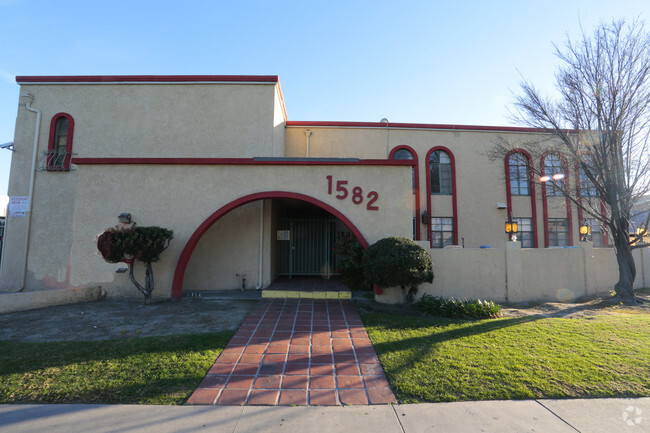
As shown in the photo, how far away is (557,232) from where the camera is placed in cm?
1477

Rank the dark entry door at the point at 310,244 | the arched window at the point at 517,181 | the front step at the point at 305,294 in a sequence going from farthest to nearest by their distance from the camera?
1. the arched window at the point at 517,181
2. the dark entry door at the point at 310,244
3. the front step at the point at 305,294

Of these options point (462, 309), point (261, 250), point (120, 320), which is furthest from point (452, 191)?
point (120, 320)

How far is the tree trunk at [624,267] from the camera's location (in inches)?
379

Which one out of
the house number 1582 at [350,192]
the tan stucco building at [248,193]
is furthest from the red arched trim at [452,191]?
the house number 1582 at [350,192]

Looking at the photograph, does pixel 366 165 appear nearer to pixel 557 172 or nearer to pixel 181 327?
pixel 181 327

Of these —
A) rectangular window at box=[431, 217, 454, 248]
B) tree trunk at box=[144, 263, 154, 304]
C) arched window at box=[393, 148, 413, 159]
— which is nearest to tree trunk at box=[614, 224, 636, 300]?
rectangular window at box=[431, 217, 454, 248]

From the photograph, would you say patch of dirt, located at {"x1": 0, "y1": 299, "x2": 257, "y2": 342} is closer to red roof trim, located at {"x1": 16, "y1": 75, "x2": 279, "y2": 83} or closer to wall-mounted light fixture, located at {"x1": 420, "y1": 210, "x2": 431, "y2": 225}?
red roof trim, located at {"x1": 16, "y1": 75, "x2": 279, "y2": 83}

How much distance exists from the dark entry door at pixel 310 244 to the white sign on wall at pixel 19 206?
9.00 metres

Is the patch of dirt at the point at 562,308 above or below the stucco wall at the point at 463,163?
below

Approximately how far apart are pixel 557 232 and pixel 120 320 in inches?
699

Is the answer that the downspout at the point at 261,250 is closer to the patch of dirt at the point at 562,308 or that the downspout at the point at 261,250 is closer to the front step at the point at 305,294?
the front step at the point at 305,294

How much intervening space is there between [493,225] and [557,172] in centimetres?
374

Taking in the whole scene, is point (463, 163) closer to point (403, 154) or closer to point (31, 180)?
point (403, 154)

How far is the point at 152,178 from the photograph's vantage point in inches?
342
